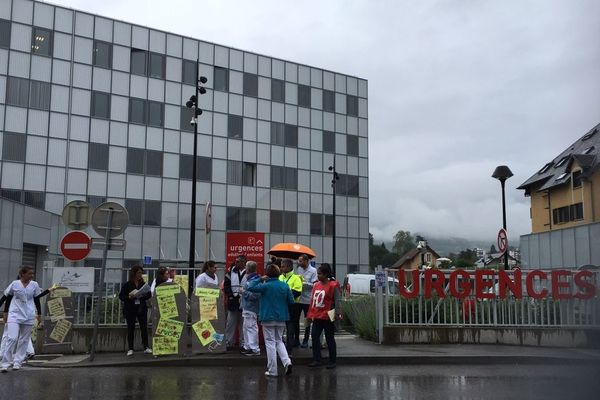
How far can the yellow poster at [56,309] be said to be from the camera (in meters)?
11.7

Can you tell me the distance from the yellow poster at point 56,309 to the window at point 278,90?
38.4 meters

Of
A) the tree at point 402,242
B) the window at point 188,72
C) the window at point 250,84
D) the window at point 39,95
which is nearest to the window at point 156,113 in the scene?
the window at point 188,72

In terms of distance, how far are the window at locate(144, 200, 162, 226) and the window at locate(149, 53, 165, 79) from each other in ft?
31.1

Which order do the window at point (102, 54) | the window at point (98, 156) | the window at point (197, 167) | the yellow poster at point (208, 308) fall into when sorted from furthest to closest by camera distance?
the window at point (197, 167)
the window at point (102, 54)
the window at point (98, 156)
the yellow poster at point (208, 308)

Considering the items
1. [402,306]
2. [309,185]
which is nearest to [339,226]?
[309,185]

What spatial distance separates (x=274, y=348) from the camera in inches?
377

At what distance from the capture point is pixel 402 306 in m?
13.1

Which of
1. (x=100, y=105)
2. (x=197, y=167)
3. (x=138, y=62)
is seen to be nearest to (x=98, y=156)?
(x=100, y=105)

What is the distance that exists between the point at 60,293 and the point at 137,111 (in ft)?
109

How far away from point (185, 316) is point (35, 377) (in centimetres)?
287

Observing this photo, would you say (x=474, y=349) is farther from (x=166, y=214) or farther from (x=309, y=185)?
(x=309, y=185)

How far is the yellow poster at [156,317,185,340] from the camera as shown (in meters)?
11.2

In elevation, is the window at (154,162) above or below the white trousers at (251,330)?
above

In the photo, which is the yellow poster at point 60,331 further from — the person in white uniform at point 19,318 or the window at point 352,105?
the window at point 352,105
